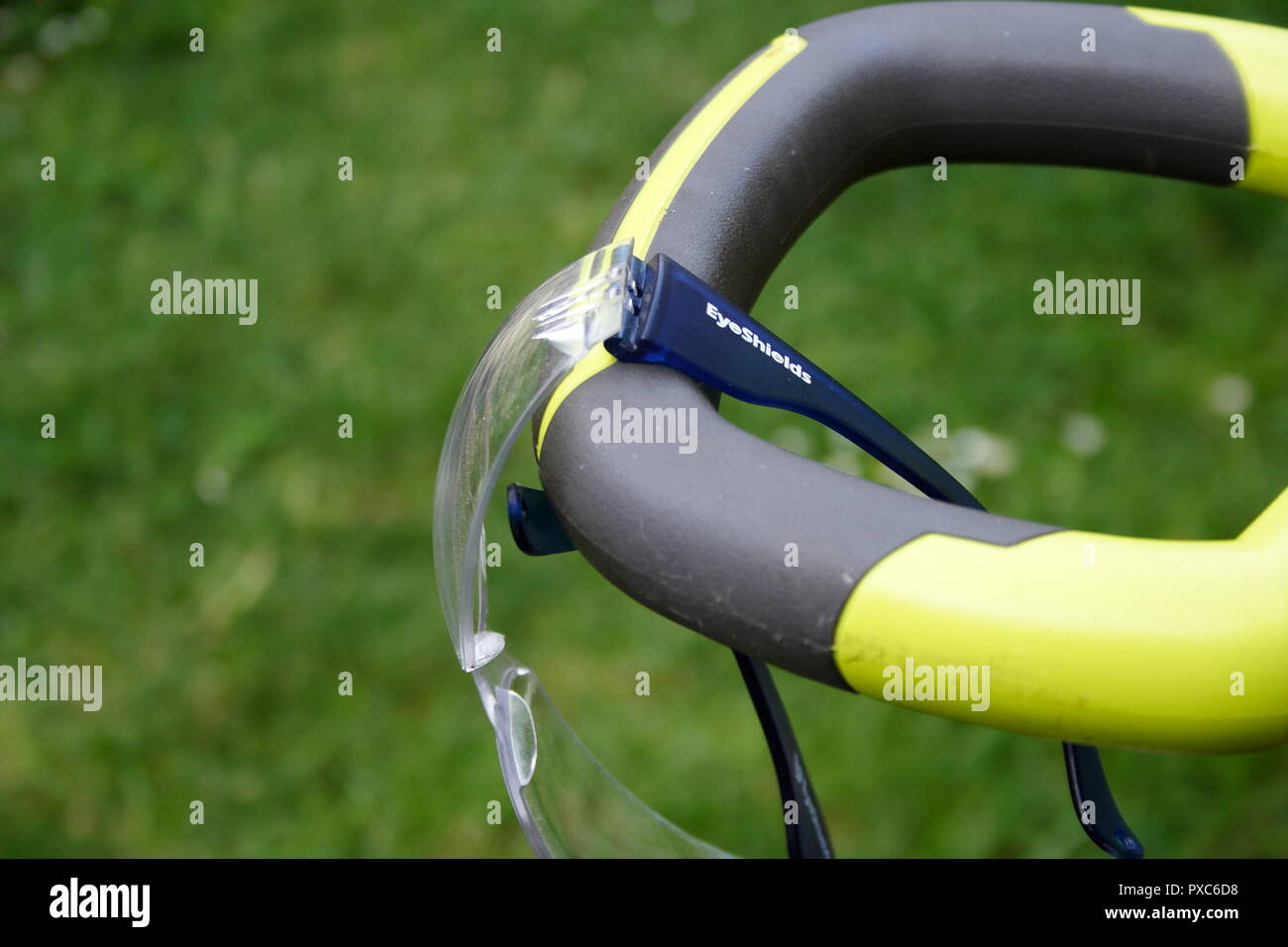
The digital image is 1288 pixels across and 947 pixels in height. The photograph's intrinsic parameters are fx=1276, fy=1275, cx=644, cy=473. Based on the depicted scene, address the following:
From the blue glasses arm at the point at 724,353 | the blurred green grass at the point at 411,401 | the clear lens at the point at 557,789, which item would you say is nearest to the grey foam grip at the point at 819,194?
the blue glasses arm at the point at 724,353

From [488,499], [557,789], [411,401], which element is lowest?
[557,789]

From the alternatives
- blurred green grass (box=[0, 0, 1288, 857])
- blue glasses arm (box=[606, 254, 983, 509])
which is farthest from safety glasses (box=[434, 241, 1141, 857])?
blurred green grass (box=[0, 0, 1288, 857])

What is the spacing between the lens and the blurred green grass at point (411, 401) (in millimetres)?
1784

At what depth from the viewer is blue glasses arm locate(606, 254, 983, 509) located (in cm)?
71

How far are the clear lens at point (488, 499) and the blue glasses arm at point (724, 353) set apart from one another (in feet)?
Answer: 0.06

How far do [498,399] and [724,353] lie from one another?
14 cm

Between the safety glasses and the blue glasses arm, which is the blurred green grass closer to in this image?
the safety glasses

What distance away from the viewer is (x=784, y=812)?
0.90 meters

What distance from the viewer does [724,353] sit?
0.73 m

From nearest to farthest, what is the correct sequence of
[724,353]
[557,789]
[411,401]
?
[724,353], [557,789], [411,401]

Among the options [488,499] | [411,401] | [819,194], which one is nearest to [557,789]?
[488,499]

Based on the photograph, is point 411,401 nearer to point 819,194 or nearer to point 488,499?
point 819,194

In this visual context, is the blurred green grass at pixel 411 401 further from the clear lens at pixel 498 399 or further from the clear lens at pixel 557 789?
the clear lens at pixel 498 399
